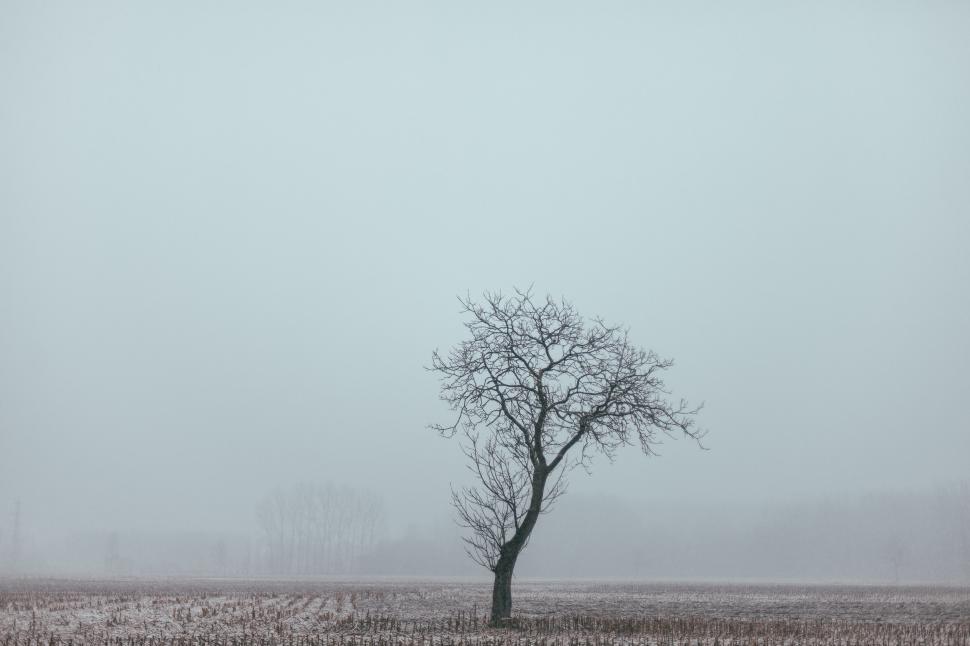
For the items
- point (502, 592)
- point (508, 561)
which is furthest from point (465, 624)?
point (508, 561)

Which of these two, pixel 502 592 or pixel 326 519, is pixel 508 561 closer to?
pixel 502 592

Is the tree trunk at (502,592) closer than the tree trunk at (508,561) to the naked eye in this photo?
Yes

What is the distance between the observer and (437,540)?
152 metres

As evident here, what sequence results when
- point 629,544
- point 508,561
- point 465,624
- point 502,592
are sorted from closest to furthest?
point 465,624 < point 502,592 < point 508,561 < point 629,544

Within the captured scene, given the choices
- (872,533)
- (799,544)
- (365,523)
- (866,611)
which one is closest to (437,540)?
(365,523)

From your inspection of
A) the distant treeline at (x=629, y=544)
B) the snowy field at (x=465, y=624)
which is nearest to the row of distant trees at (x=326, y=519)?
the distant treeline at (x=629, y=544)

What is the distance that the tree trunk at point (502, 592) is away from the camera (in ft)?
74.2

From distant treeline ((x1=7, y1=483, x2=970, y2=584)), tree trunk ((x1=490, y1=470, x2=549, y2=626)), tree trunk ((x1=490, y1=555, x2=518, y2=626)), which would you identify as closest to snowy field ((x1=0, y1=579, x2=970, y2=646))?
tree trunk ((x1=490, y1=555, x2=518, y2=626))

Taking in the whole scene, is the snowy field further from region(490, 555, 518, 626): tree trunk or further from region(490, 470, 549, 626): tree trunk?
region(490, 470, 549, 626): tree trunk

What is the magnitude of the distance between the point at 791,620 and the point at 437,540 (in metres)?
134

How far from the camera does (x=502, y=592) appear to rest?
2303 cm

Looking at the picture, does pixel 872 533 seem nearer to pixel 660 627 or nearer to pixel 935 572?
pixel 935 572

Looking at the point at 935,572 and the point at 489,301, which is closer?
the point at 489,301

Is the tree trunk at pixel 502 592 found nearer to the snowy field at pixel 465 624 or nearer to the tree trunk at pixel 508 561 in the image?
the tree trunk at pixel 508 561
